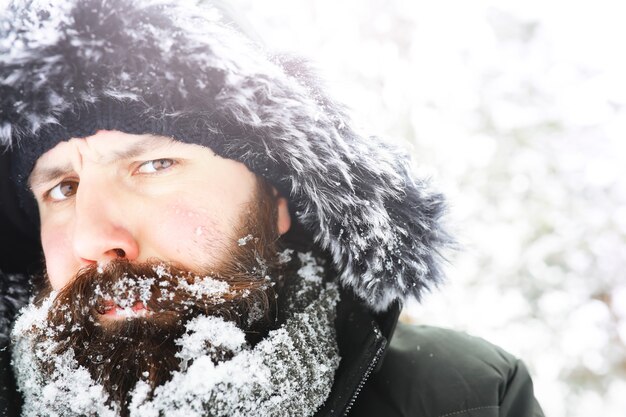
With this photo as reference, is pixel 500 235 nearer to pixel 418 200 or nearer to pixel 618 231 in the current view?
pixel 618 231

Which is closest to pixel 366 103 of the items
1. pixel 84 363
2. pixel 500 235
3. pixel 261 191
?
pixel 261 191

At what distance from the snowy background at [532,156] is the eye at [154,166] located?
16.2 ft

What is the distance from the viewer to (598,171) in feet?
21.4

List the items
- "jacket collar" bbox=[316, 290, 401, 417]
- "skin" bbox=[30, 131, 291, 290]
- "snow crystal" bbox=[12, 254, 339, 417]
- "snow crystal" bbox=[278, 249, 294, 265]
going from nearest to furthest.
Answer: "snow crystal" bbox=[12, 254, 339, 417] → "skin" bbox=[30, 131, 291, 290] → "jacket collar" bbox=[316, 290, 401, 417] → "snow crystal" bbox=[278, 249, 294, 265]

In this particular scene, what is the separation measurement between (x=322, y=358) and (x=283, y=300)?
0.89 ft

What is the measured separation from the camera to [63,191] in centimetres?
168

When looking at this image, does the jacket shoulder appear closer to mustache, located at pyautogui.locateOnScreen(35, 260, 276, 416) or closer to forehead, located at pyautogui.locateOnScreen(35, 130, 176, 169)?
mustache, located at pyautogui.locateOnScreen(35, 260, 276, 416)

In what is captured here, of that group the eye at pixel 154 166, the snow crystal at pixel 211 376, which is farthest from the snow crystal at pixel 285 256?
the eye at pixel 154 166

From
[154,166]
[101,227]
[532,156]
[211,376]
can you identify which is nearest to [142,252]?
[101,227]

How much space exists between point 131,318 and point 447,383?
122 cm

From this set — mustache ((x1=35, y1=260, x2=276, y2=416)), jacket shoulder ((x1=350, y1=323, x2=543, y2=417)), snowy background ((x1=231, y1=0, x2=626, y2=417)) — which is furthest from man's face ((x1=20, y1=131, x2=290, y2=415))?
snowy background ((x1=231, y1=0, x2=626, y2=417))

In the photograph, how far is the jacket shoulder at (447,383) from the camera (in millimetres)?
1708

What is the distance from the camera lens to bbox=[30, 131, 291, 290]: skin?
140 centimetres

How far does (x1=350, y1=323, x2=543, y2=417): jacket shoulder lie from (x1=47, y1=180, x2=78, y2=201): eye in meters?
1.39
